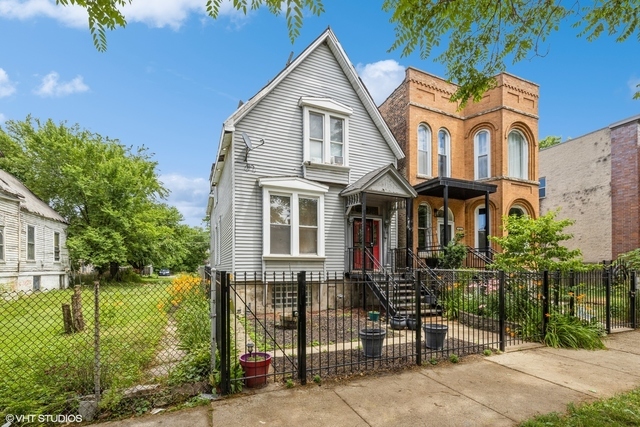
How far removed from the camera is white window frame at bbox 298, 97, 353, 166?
11.8 m

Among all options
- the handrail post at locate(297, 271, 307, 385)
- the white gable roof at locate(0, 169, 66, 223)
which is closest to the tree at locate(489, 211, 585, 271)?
the handrail post at locate(297, 271, 307, 385)

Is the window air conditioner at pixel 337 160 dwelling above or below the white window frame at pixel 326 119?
below

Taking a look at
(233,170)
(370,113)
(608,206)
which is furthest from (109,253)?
(608,206)

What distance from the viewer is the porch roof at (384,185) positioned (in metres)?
11.3

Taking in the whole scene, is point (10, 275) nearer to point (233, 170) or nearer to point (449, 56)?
point (233, 170)

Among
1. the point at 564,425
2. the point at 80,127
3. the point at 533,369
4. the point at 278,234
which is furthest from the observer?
the point at 80,127

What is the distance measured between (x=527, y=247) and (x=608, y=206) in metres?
12.8

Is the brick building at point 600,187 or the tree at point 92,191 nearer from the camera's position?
the brick building at point 600,187

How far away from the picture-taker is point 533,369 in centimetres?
569

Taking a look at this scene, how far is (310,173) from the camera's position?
465 inches

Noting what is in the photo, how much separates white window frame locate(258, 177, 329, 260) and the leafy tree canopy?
15667mm

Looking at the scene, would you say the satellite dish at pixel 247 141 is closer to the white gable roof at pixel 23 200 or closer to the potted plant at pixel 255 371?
the potted plant at pixel 255 371

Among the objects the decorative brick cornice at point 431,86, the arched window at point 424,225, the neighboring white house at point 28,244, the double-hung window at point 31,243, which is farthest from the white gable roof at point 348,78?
the double-hung window at point 31,243

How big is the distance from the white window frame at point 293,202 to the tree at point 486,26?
266 inches
